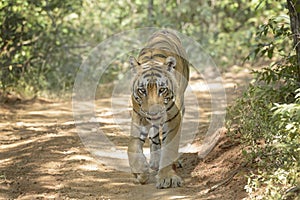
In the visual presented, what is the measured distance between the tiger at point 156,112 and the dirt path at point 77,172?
0.57 ft

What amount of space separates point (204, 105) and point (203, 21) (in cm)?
562

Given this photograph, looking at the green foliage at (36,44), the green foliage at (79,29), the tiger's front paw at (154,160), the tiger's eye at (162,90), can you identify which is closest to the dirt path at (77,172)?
the tiger's front paw at (154,160)

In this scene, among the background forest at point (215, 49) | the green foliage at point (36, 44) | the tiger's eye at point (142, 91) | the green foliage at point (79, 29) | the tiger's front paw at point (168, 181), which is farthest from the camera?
the green foliage at point (79, 29)

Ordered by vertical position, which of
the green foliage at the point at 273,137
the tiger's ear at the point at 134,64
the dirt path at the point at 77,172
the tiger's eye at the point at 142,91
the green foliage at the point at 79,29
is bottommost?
the dirt path at the point at 77,172

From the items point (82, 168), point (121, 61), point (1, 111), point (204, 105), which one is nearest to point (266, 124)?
point (82, 168)

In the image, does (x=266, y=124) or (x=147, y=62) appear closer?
(x=266, y=124)

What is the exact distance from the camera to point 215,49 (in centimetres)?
1402

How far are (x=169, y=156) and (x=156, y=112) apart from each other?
0.48m

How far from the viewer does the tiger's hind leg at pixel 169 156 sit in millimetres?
5398

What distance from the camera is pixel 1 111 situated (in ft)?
30.6

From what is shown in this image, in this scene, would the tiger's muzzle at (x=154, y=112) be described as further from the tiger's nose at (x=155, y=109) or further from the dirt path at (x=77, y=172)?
the dirt path at (x=77, y=172)

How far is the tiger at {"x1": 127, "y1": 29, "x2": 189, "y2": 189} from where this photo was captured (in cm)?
551

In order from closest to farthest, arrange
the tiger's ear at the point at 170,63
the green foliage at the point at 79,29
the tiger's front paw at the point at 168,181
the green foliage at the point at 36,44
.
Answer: the tiger's front paw at the point at 168,181, the tiger's ear at the point at 170,63, the green foliage at the point at 36,44, the green foliage at the point at 79,29

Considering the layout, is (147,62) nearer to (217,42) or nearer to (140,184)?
(140,184)
